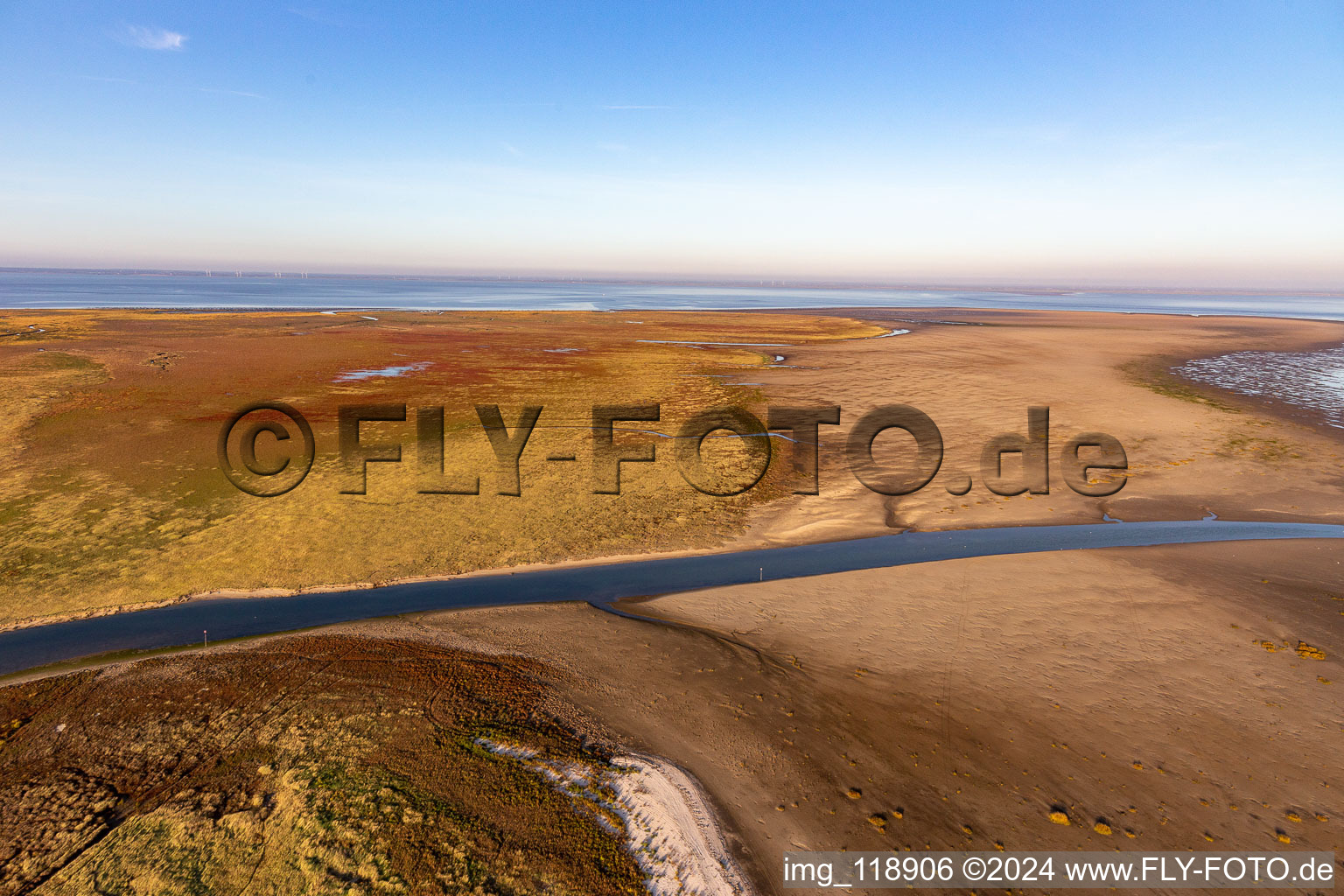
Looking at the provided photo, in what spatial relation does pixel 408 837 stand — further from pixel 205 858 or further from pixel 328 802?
pixel 205 858

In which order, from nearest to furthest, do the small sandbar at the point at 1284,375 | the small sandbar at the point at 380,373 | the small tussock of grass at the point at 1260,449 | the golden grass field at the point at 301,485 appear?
the golden grass field at the point at 301,485 → the small tussock of grass at the point at 1260,449 → the small sandbar at the point at 1284,375 → the small sandbar at the point at 380,373

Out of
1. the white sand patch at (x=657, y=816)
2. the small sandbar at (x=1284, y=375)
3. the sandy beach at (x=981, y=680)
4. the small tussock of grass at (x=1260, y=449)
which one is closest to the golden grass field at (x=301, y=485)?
the sandy beach at (x=981, y=680)

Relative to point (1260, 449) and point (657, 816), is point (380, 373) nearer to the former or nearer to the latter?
point (657, 816)

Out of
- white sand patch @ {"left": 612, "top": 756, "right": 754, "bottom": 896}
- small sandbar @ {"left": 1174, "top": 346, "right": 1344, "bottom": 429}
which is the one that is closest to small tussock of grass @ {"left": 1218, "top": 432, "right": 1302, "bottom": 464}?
small sandbar @ {"left": 1174, "top": 346, "right": 1344, "bottom": 429}

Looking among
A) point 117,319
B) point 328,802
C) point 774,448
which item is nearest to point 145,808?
point 328,802

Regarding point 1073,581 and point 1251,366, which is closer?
point 1073,581

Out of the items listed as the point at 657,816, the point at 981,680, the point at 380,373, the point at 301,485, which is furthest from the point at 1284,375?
the point at 380,373

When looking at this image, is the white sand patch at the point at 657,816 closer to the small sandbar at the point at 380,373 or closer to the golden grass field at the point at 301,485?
the golden grass field at the point at 301,485

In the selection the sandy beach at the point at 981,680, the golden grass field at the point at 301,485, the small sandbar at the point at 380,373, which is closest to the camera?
the sandy beach at the point at 981,680
